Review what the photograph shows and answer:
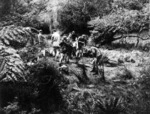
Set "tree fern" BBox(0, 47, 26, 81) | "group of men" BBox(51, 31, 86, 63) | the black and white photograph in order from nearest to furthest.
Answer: "tree fern" BBox(0, 47, 26, 81) → the black and white photograph → "group of men" BBox(51, 31, 86, 63)

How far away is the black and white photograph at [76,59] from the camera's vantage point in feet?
19.8

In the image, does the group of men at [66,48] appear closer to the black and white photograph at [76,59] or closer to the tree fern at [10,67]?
the black and white photograph at [76,59]

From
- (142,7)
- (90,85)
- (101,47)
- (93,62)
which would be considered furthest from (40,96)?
(142,7)

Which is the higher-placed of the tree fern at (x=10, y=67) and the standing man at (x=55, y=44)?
the tree fern at (x=10, y=67)

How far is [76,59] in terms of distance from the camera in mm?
9102

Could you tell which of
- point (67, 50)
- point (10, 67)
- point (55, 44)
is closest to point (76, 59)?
point (67, 50)

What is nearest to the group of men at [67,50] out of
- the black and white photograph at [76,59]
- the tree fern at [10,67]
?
the black and white photograph at [76,59]

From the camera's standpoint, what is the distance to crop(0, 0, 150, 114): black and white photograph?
6023 mm

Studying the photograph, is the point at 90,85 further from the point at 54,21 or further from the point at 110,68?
the point at 54,21

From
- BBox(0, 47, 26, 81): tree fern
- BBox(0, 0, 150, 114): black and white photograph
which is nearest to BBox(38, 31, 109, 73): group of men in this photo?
BBox(0, 0, 150, 114): black and white photograph

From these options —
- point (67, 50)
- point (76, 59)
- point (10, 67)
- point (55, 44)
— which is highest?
point (10, 67)

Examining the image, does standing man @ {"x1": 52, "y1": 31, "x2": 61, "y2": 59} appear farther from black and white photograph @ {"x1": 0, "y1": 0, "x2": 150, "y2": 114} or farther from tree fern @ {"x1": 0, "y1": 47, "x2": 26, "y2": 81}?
tree fern @ {"x1": 0, "y1": 47, "x2": 26, "y2": 81}

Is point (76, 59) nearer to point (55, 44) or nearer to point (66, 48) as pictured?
point (66, 48)

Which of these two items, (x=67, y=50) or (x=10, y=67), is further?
(x=67, y=50)
